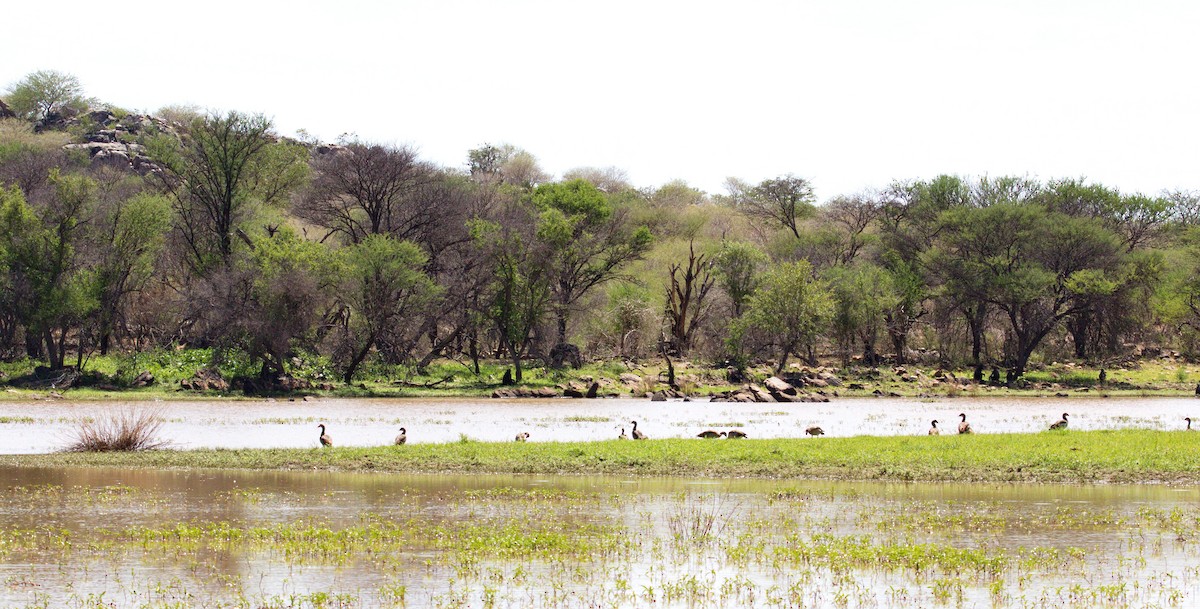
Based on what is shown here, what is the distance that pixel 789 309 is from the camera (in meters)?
66.9

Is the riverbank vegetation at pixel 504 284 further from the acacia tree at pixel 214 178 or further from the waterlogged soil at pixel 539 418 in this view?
the waterlogged soil at pixel 539 418

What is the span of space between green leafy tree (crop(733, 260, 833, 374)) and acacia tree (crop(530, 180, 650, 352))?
9.32 metres

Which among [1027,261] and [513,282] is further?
[1027,261]

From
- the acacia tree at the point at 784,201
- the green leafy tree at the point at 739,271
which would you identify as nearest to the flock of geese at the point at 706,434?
the green leafy tree at the point at 739,271

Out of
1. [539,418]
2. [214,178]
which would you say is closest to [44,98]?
[214,178]

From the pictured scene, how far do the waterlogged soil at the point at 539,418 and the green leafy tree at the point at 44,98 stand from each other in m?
66.5

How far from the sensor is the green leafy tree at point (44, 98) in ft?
349

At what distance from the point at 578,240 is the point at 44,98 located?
61665 mm

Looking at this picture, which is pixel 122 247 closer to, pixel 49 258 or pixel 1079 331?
pixel 49 258

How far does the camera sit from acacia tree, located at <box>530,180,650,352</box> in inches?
2611

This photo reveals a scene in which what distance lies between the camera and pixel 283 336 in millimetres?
56031

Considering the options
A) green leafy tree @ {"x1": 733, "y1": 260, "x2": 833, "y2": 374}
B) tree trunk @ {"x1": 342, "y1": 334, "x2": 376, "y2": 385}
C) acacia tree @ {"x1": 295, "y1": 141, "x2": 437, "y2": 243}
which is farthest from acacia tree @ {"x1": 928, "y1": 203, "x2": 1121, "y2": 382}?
tree trunk @ {"x1": 342, "y1": 334, "x2": 376, "y2": 385}

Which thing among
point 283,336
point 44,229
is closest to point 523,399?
point 283,336

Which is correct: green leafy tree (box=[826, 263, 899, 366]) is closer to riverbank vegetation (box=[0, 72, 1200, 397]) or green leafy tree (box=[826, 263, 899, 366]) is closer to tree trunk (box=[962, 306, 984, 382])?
riverbank vegetation (box=[0, 72, 1200, 397])
